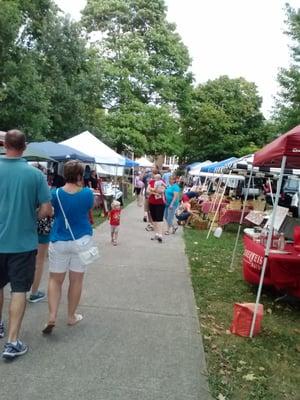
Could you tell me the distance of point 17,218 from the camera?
4.17 metres

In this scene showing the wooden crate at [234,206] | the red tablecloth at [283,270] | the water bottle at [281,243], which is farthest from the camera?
the wooden crate at [234,206]

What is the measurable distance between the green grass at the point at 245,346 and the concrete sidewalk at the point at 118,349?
17 centimetres

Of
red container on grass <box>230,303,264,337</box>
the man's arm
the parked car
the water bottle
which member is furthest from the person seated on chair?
the man's arm

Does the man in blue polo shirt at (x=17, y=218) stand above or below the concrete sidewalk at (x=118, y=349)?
above

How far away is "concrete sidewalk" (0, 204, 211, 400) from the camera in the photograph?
3.78 m

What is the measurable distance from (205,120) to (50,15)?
23.2 m

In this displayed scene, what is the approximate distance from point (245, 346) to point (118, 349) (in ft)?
4.64

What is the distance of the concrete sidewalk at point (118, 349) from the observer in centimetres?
378

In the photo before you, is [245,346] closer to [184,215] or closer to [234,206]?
[234,206]

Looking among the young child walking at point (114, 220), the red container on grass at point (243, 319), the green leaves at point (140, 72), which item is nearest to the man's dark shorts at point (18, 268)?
the red container on grass at point (243, 319)

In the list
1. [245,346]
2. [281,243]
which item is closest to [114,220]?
[281,243]

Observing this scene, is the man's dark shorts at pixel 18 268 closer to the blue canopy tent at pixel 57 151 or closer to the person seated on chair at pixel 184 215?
the blue canopy tent at pixel 57 151

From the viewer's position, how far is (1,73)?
57.3ft

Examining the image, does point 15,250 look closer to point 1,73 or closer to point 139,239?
point 139,239
